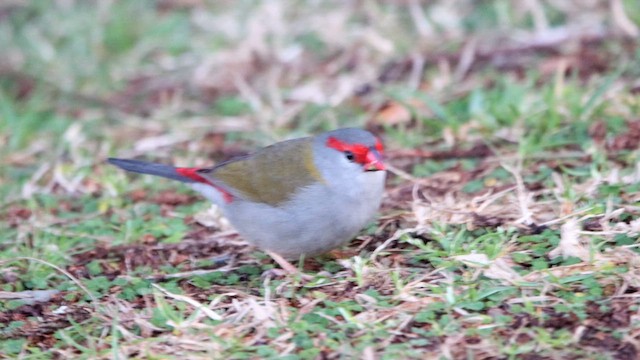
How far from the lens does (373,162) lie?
4.17 metres

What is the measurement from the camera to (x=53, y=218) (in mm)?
5219

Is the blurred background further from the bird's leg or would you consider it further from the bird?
the bird's leg

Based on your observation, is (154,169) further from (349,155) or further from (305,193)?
(349,155)

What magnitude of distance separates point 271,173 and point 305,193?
254mm

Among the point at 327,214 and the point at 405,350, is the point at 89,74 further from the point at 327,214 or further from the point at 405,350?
the point at 405,350

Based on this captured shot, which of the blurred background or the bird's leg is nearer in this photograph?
the bird's leg

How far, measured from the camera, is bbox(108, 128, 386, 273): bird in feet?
13.6

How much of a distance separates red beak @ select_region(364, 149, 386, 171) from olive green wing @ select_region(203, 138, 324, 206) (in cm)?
23

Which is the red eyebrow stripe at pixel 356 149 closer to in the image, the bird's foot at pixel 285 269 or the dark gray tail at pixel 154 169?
the bird's foot at pixel 285 269

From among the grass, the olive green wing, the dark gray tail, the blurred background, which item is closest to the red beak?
the olive green wing

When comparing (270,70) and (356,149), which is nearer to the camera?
(356,149)

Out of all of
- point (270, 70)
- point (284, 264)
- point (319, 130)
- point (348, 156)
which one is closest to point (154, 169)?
point (284, 264)

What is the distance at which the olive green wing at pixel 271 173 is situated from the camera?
4305mm

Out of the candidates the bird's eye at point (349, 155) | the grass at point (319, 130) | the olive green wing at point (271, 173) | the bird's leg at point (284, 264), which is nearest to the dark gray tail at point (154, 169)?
the olive green wing at point (271, 173)
